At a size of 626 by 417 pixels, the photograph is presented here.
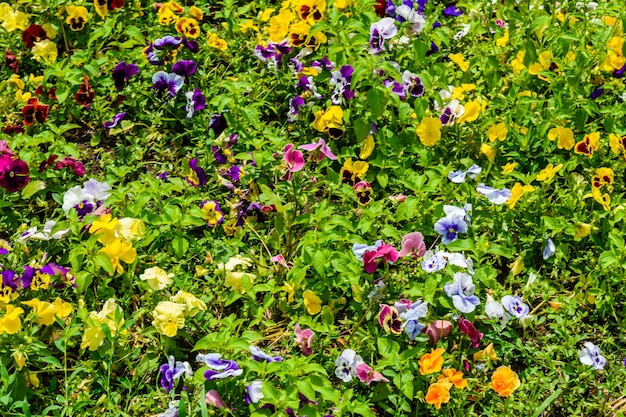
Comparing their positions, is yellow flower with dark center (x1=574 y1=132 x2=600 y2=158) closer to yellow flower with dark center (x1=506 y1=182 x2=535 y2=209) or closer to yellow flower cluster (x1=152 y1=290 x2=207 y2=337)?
yellow flower with dark center (x1=506 y1=182 x2=535 y2=209)

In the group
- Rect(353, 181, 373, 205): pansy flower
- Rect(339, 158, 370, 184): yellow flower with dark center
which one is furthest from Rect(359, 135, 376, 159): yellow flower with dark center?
Rect(353, 181, 373, 205): pansy flower

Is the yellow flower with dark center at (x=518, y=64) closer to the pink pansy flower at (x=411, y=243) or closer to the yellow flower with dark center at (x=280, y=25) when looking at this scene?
the yellow flower with dark center at (x=280, y=25)

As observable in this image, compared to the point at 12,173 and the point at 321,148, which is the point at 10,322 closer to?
the point at 12,173

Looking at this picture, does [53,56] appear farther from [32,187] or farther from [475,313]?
[475,313]

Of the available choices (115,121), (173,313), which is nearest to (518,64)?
(115,121)

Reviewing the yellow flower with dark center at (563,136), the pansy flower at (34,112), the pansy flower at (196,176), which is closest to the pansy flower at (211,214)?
the pansy flower at (196,176)

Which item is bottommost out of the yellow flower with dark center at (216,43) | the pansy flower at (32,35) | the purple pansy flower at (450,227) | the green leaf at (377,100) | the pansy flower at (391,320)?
the pansy flower at (391,320)

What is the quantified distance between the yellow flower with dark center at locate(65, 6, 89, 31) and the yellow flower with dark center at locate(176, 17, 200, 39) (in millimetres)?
Result: 515

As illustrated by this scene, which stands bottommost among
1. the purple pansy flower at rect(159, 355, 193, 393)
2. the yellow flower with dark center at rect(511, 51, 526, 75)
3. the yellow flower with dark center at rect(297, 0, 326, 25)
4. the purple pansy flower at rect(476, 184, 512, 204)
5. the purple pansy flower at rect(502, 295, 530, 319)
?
the purple pansy flower at rect(159, 355, 193, 393)

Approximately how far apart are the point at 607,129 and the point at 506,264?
75 centimetres

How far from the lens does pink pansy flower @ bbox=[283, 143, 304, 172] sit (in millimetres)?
3188

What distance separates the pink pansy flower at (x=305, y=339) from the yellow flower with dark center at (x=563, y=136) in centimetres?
132

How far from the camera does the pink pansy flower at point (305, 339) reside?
2.87 metres

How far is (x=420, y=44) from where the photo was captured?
3.68 metres
